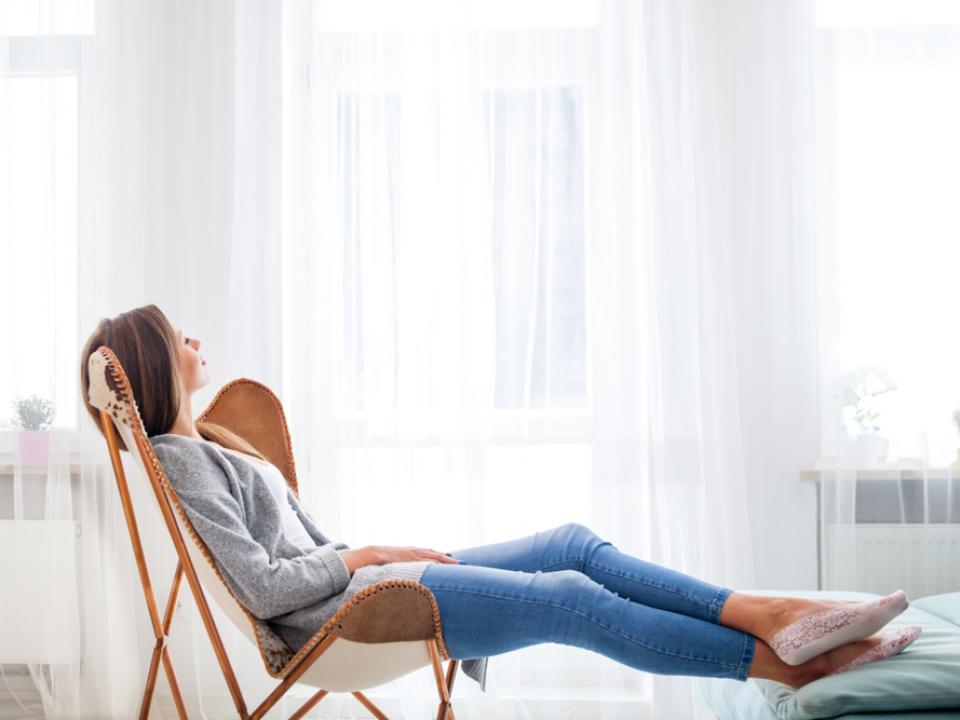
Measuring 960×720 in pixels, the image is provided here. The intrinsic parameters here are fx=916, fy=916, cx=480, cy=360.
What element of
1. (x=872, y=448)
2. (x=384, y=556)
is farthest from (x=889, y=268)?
(x=384, y=556)

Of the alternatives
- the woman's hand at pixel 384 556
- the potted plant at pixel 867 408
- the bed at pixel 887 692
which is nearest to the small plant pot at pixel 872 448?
the potted plant at pixel 867 408

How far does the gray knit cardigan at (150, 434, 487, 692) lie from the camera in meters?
1.62

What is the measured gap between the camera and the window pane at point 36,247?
8.71ft

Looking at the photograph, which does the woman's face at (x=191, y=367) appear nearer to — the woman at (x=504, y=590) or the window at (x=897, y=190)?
the woman at (x=504, y=590)

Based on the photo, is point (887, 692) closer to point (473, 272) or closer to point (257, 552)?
point (257, 552)

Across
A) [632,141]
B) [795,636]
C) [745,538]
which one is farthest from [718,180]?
[795,636]

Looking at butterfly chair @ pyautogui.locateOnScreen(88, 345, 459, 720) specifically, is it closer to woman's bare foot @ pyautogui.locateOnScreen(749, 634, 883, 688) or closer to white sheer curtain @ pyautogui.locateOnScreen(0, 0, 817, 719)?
woman's bare foot @ pyautogui.locateOnScreen(749, 634, 883, 688)

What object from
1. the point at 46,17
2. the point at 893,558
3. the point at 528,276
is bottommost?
the point at 893,558

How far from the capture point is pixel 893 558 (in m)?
2.69

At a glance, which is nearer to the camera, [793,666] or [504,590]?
[793,666]

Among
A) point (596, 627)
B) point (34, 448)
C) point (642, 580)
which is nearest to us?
point (596, 627)

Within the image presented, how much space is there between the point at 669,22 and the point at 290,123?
117 cm

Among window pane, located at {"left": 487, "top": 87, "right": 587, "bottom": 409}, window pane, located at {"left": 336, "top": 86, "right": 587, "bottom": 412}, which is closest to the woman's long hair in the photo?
window pane, located at {"left": 336, "top": 86, "right": 587, "bottom": 412}

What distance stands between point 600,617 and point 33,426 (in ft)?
6.10
